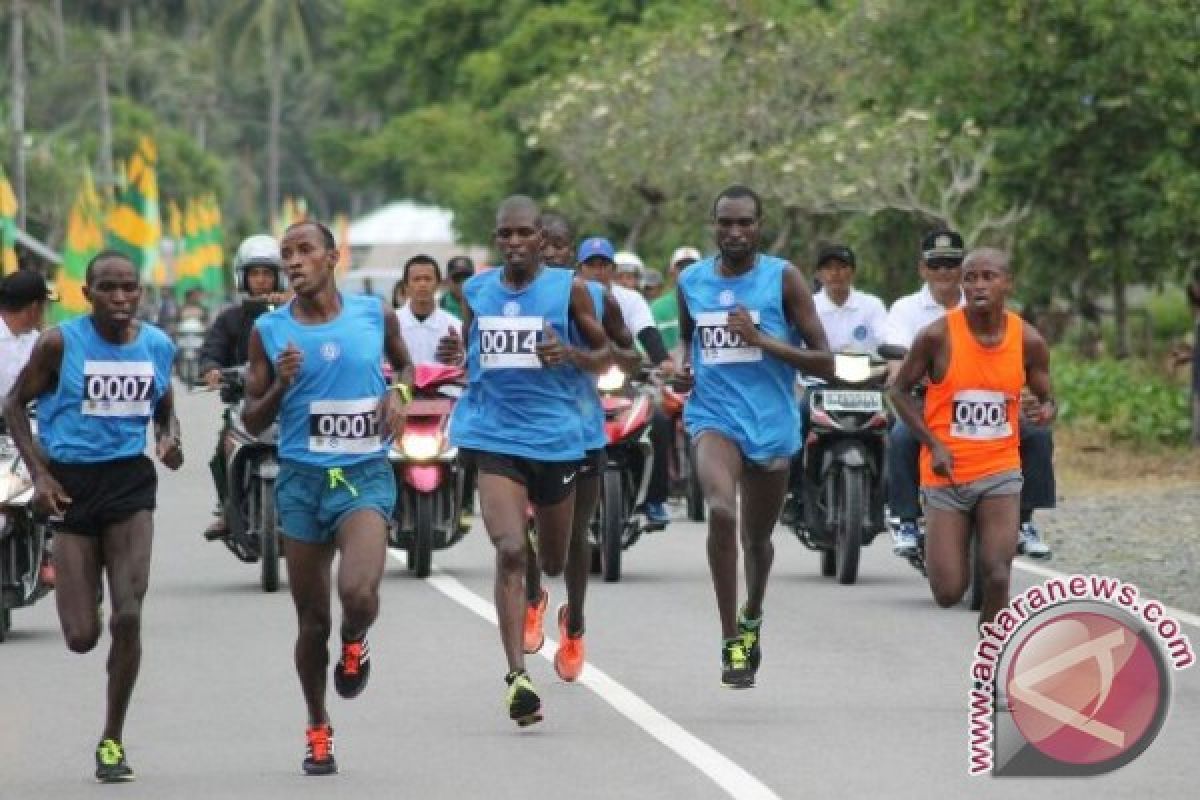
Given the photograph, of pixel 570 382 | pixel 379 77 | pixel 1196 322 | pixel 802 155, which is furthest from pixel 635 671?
pixel 379 77

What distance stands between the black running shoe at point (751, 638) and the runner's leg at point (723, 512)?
6cm

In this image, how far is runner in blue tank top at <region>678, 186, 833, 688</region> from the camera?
42.4ft

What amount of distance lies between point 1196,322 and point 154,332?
778 inches

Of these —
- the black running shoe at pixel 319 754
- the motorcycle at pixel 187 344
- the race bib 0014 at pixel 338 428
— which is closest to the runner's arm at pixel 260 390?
the race bib 0014 at pixel 338 428

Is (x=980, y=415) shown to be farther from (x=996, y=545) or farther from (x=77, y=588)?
(x=77, y=588)

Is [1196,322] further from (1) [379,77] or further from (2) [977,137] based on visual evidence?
(1) [379,77]

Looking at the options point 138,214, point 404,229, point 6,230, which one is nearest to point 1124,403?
point 6,230

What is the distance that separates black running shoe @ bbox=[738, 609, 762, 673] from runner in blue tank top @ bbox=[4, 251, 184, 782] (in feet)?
8.69

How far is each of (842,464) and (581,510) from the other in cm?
479

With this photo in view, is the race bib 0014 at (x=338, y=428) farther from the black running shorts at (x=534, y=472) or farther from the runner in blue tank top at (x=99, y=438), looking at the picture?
the black running shorts at (x=534, y=472)

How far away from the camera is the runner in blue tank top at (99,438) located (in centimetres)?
1102

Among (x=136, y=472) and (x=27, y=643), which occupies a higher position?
(x=136, y=472)

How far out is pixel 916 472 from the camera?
16.5 metres

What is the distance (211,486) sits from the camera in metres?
28.0
